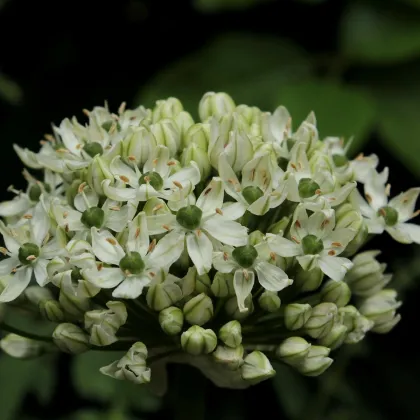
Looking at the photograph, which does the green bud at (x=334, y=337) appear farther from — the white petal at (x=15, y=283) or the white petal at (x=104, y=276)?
the white petal at (x=15, y=283)

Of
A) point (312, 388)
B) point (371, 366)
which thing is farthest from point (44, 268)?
point (371, 366)

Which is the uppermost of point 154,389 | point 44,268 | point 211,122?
point 211,122

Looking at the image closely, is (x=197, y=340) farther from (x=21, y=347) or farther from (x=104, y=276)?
(x=21, y=347)

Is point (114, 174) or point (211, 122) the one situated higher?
point (211, 122)

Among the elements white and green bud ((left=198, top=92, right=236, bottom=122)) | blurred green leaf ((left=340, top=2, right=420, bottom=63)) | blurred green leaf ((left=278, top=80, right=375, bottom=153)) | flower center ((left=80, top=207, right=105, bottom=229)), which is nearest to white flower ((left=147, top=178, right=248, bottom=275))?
flower center ((left=80, top=207, right=105, bottom=229))

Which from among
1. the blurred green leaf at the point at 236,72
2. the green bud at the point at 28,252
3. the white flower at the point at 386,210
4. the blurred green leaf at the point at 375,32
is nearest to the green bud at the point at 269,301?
the white flower at the point at 386,210

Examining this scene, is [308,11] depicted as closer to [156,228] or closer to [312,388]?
[312,388]

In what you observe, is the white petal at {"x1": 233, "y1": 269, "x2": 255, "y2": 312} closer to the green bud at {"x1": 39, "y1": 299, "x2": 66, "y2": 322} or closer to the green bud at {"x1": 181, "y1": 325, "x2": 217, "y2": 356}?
the green bud at {"x1": 181, "y1": 325, "x2": 217, "y2": 356}
